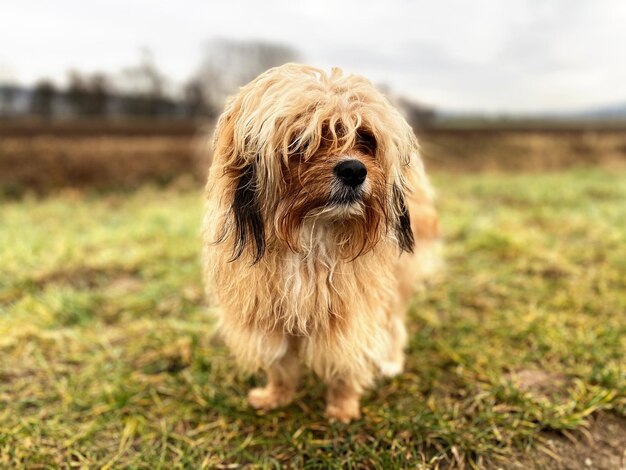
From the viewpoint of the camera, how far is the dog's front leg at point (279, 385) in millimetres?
2664

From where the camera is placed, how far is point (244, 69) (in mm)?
22859

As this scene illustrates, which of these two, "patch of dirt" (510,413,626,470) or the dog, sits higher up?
the dog

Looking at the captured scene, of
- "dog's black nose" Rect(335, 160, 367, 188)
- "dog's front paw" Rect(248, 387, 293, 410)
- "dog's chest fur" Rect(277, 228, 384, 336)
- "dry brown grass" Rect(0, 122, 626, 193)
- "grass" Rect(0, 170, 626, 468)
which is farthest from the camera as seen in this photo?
"dry brown grass" Rect(0, 122, 626, 193)

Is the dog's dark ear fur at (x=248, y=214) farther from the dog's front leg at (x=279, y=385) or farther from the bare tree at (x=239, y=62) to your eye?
the bare tree at (x=239, y=62)

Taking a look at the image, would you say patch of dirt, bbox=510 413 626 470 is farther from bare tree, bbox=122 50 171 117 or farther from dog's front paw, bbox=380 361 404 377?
bare tree, bbox=122 50 171 117

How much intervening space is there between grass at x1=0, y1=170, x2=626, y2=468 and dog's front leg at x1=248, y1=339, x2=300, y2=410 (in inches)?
3.3

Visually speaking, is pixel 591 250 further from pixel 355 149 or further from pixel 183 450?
pixel 183 450

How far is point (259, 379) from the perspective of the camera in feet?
10.3

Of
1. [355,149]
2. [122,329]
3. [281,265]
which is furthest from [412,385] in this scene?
[122,329]

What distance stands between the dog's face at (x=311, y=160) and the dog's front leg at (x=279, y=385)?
2.76ft

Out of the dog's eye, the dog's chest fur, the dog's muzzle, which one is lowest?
the dog's chest fur

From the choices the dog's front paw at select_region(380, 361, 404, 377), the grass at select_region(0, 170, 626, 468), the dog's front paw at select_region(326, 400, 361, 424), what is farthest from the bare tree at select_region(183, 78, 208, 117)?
the dog's front paw at select_region(326, 400, 361, 424)

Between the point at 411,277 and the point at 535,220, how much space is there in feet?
15.8

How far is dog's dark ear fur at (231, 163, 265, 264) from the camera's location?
6.79 ft
